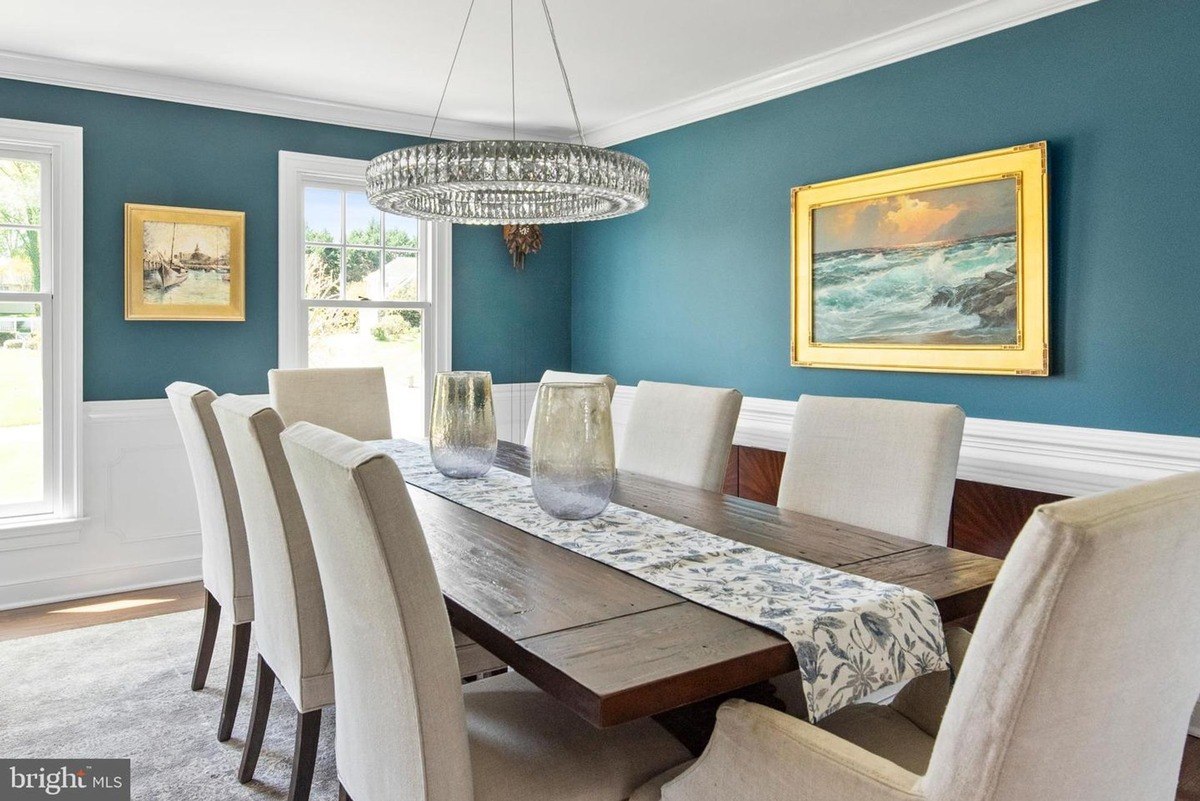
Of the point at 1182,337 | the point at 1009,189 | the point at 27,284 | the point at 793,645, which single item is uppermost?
the point at 1009,189

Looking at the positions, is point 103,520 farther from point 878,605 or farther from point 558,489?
point 878,605

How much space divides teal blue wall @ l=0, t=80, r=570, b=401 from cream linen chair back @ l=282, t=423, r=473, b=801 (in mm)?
3125

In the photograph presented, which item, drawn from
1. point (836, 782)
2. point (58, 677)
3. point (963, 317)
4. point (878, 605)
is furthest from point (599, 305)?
point (836, 782)

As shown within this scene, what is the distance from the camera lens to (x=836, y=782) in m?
1.07

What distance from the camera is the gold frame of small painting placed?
3969 millimetres

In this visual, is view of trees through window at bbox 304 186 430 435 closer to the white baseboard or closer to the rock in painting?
the white baseboard

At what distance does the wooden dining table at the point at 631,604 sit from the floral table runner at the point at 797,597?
0.04 metres

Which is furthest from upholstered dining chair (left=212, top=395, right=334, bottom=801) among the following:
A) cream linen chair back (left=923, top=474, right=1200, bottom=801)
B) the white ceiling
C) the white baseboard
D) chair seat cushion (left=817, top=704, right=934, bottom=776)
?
the white baseboard

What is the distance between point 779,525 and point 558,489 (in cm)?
54

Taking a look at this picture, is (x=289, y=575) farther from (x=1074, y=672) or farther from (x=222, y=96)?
(x=222, y=96)

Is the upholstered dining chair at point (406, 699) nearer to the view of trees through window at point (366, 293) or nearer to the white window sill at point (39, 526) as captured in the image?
the white window sill at point (39, 526)

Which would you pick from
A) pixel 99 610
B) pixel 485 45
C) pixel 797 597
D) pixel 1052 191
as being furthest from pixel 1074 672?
pixel 99 610

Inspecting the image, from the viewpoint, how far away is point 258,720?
2211mm

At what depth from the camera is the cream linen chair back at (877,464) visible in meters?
2.07
